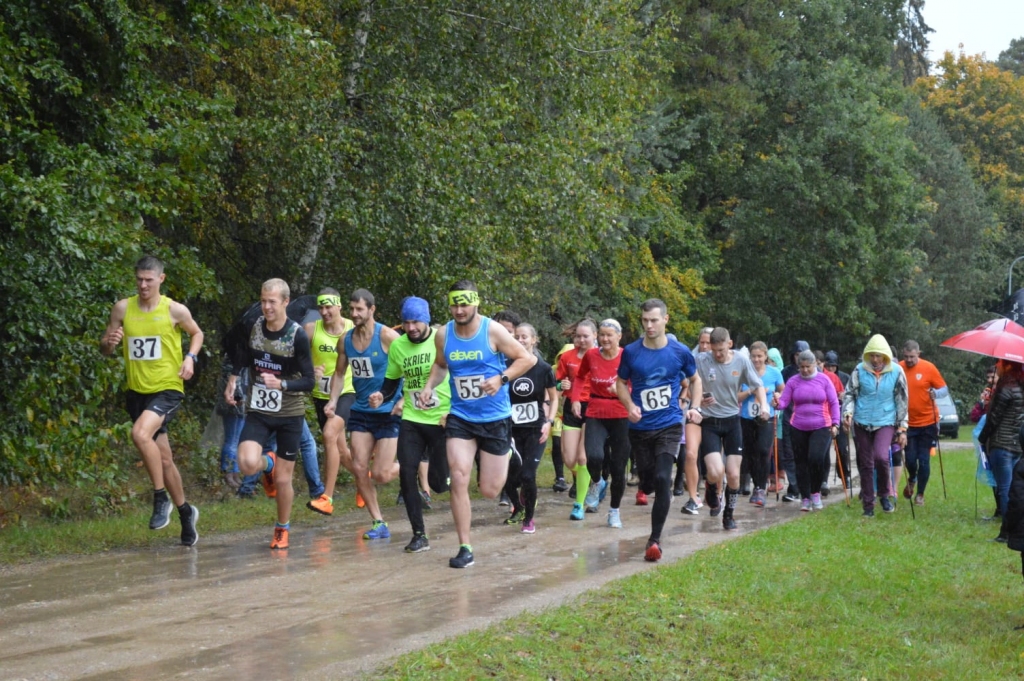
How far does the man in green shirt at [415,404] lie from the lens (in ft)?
34.3

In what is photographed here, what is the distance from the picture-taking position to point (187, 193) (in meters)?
13.9

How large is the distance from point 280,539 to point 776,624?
A: 4598 mm

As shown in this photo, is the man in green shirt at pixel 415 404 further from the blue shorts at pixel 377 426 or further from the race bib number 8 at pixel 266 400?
the race bib number 8 at pixel 266 400

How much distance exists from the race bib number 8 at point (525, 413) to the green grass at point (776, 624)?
2.69m

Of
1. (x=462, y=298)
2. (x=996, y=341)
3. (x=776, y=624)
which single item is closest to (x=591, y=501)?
(x=996, y=341)

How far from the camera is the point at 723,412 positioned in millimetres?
13852

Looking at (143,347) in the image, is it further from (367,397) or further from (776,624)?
(776,624)

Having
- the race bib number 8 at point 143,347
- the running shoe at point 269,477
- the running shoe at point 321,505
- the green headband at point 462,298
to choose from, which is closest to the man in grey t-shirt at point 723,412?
the running shoe at point 321,505

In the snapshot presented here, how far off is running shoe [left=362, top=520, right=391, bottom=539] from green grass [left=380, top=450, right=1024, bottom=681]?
9.35 feet

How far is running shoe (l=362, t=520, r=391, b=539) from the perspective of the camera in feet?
38.2

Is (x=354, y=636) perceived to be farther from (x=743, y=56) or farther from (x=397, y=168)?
(x=743, y=56)

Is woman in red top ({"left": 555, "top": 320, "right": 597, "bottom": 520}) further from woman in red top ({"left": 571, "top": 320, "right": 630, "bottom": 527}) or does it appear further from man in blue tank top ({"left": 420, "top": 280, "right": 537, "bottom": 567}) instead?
man in blue tank top ({"left": 420, "top": 280, "right": 537, "bottom": 567})

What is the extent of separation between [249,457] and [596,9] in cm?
1173

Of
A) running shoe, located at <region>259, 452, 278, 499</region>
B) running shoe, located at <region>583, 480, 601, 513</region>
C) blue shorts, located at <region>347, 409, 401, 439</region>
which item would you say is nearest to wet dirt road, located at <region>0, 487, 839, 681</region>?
running shoe, located at <region>259, 452, 278, 499</region>
